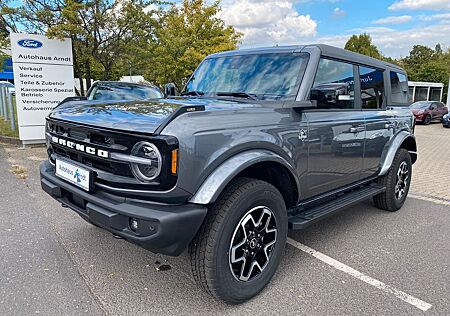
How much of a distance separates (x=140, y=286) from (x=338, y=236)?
2.26m

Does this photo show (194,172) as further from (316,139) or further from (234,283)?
(316,139)

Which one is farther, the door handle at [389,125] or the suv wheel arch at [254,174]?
the door handle at [389,125]

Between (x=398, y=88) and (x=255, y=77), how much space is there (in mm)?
2584

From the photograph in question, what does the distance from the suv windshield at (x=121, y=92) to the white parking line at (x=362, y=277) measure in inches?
241

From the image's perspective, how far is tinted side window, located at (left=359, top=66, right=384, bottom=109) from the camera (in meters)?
4.09

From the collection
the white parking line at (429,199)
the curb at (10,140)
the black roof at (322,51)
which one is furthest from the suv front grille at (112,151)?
the curb at (10,140)

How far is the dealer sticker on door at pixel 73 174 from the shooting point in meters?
2.60

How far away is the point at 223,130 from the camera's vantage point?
8.13 ft

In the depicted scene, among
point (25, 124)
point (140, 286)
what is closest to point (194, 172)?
point (140, 286)

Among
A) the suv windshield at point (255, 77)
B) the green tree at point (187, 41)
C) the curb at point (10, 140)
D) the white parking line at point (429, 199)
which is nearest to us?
the suv windshield at point (255, 77)

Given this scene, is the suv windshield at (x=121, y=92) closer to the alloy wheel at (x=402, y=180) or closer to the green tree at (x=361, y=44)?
the alloy wheel at (x=402, y=180)

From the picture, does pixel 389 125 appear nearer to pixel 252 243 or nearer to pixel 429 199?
pixel 429 199

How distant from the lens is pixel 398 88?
197 inches

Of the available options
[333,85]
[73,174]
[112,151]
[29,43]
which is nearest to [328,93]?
[333,85]
